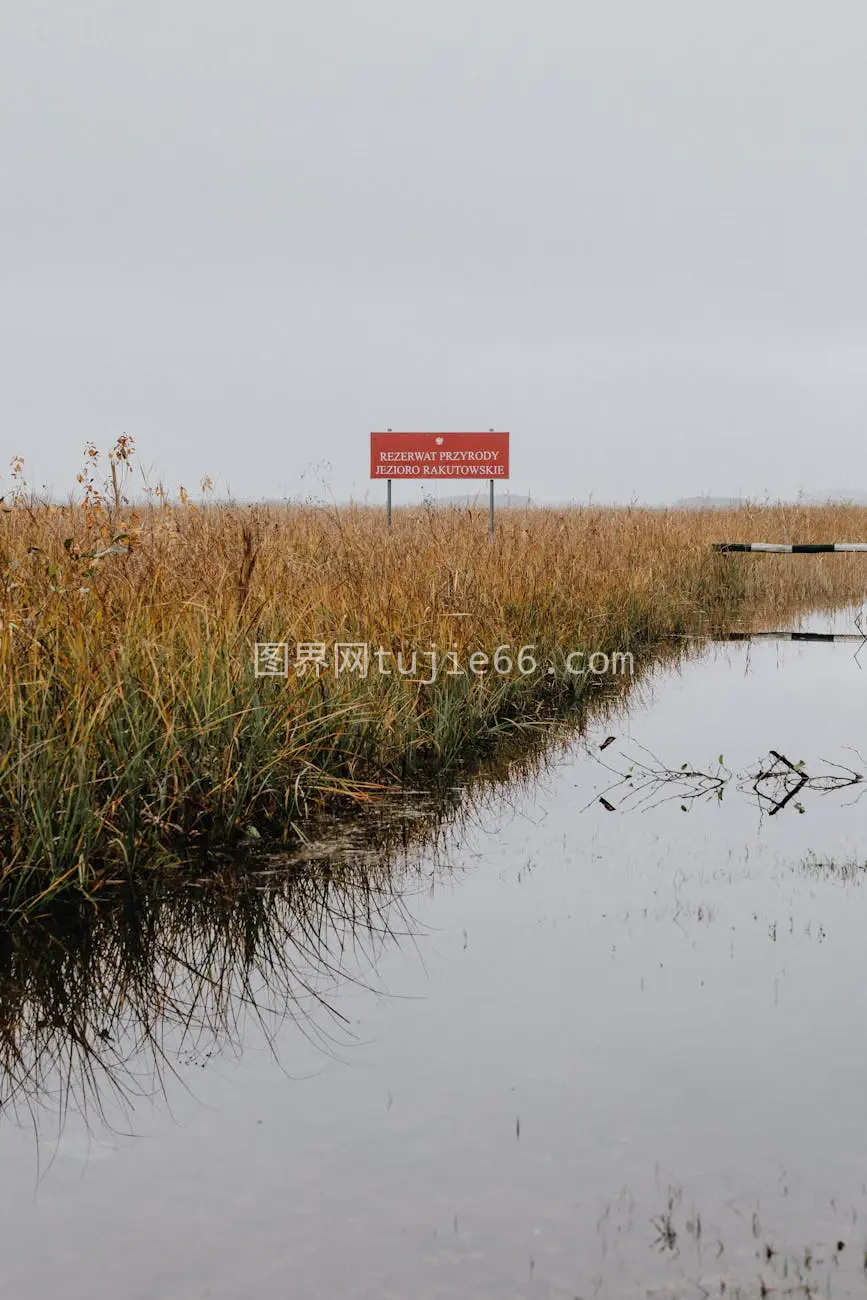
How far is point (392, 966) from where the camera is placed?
4422 millimetres

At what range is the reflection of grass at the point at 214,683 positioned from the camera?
17.4 feet

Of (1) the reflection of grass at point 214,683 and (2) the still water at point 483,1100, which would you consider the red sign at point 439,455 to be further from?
(2) the still water at point 483,1100

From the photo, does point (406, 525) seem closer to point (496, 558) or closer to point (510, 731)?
point (496, 558)

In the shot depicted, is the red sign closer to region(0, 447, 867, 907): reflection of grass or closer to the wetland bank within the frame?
region(0, 447, 867, 907): reflection of grass

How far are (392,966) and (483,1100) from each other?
1.15m

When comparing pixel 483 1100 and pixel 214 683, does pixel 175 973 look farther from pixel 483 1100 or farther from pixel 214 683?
pixel 214 683

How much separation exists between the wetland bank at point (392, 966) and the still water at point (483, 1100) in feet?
0.04

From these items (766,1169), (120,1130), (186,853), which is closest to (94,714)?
(186,853)

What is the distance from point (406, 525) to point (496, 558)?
6575 mm

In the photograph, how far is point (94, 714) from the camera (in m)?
5.34

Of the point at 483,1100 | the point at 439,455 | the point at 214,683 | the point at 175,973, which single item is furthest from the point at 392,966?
the point at 439,455

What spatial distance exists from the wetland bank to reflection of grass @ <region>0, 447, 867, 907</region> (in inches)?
1.4

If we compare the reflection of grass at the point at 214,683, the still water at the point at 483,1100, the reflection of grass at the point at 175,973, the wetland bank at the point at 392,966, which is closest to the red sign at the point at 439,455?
the reflection of grass at the point at 214,683

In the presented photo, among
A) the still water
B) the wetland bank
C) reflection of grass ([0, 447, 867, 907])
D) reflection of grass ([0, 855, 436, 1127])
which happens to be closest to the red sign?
reflection of grass ([0, 447, 867, 907])
